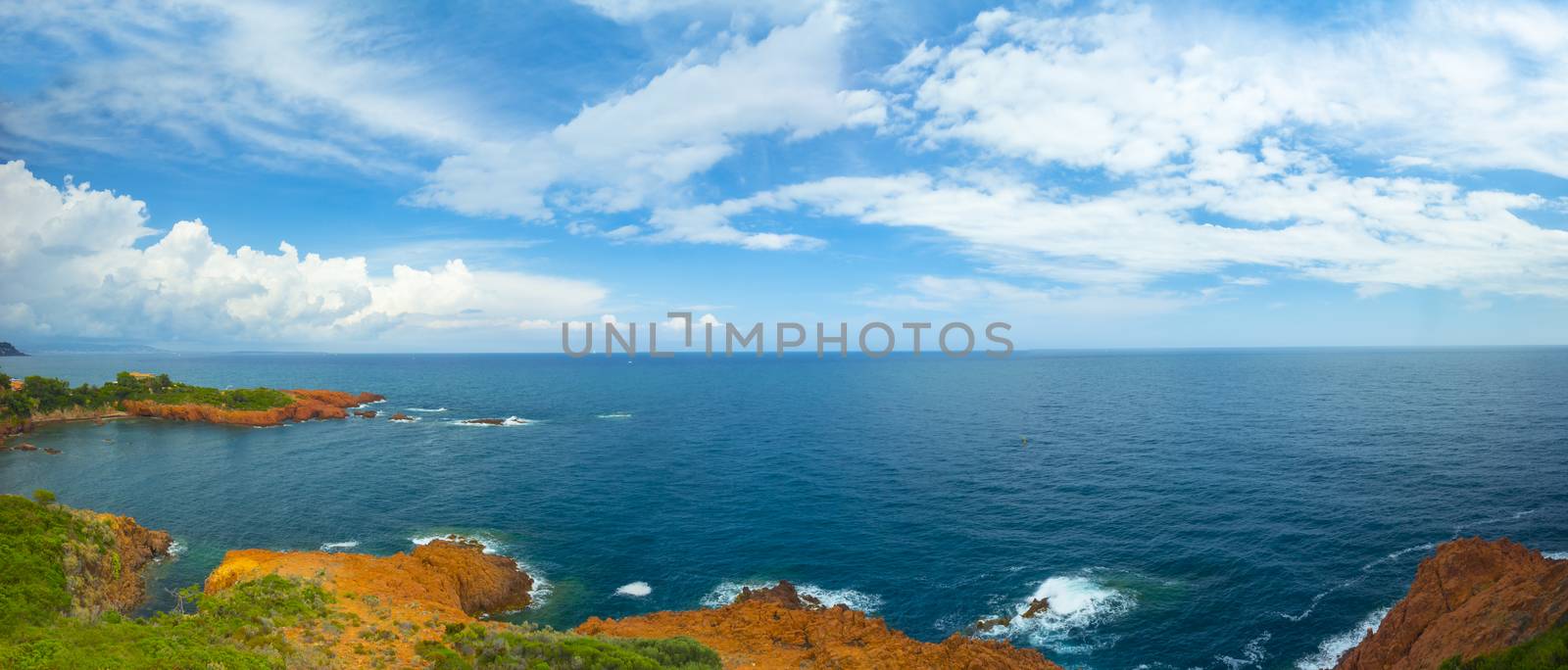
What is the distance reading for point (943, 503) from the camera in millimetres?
65875

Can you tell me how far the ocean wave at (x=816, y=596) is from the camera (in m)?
44.7

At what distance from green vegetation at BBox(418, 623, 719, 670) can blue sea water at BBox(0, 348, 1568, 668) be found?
1137 cm

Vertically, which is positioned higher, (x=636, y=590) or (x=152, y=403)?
(x=152, y=403)

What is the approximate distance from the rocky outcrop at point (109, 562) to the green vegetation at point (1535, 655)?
6026cm

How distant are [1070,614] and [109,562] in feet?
206

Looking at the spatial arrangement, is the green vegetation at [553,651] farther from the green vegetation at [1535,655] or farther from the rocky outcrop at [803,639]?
the green vegetation at [1535,655]

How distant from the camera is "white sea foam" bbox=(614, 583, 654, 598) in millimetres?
46812

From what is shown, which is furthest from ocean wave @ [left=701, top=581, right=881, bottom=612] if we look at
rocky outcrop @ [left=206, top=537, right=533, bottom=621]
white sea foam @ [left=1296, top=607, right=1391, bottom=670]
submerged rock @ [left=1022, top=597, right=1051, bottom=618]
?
white sea foam @ [left=1296, top=607, right=1391, bottom=670]

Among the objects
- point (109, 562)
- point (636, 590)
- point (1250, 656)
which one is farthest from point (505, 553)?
point (1250, 656)

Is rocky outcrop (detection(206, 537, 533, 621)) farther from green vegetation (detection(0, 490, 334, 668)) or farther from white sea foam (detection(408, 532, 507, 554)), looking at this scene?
white sea foam (detection(408, 532, 507, 554))

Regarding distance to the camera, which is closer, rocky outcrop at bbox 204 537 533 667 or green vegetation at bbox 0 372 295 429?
rocky outcrop at bbox 204 537 533 667

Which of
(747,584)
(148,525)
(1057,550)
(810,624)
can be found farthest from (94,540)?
(1057,550)

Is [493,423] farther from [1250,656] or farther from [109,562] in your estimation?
[1250,656]

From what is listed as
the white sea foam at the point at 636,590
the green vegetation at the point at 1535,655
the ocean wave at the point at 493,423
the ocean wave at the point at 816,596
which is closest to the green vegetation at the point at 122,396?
the ocean wave at the point at 493,423
